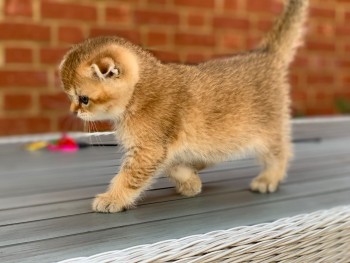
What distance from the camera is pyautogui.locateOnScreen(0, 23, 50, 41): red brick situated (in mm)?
2152

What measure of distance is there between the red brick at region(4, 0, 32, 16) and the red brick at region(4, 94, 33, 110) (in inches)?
12.7

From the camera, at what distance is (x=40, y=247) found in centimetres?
82

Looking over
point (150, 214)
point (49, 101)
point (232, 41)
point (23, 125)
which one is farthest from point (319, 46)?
point (150, 214)

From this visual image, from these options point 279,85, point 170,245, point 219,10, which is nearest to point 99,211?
point 170,245

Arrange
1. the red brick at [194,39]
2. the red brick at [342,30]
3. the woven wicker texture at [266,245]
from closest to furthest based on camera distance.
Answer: the woven wicker texture at [266,245] → the red brick at [194,39] → the red brick at [342,30]

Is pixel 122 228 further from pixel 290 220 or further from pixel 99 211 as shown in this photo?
pixel 290 220

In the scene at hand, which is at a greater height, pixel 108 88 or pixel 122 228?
pixel 108 88

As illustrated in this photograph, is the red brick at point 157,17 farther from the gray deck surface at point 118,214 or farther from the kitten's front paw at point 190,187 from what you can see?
the kitten's front paw at point 190,187

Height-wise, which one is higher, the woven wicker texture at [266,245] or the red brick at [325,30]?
the red brick at [325,30]

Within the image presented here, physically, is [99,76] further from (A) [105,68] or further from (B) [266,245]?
(B) [266,245]

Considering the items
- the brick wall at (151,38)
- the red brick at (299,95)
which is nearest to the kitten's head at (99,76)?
the brick wall at (151,38)

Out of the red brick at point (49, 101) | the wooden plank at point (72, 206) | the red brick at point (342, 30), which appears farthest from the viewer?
the red brick at point (342, 30)

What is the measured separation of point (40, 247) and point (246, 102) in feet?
1.62

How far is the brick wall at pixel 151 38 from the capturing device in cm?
219
